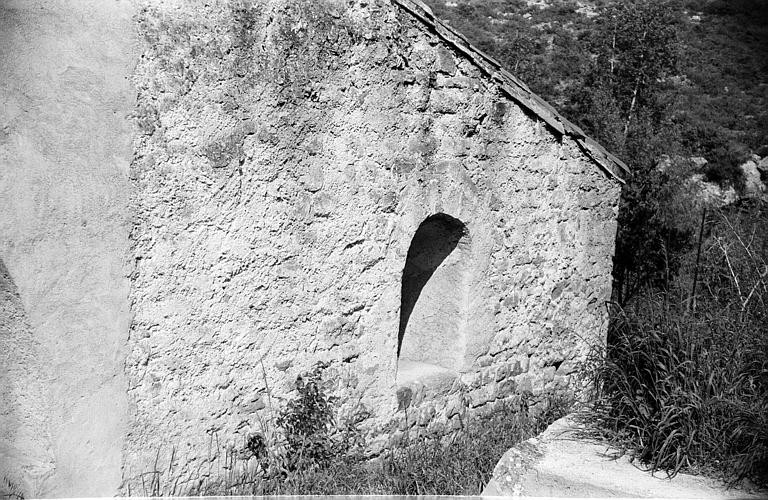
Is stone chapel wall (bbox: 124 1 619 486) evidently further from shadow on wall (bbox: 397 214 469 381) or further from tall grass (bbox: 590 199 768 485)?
tall grass (bbox: 590 199 768 485)

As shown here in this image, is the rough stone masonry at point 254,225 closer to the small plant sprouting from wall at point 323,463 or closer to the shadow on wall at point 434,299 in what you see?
the shadow on wall at point 434,299

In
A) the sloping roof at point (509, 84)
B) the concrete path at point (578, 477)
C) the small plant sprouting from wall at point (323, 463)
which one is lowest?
the small plant sprouting from wall at point (323, 463)

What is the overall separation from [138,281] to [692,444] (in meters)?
3.26

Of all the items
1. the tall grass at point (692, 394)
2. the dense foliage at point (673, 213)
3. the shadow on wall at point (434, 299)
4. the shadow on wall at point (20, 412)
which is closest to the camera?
the shadow on wall at point (20, 412)

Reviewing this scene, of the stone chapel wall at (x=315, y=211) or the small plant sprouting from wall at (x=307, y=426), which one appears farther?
the small plant sprouting from wall at (x=307, y=426)

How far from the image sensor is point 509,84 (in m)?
5.74

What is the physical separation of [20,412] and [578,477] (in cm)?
303

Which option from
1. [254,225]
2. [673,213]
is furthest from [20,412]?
[673,213]

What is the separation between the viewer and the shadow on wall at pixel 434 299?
223 inches

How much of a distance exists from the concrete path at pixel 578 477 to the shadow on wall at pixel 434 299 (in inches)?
46.5

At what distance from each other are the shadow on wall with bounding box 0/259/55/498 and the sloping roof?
122 inches

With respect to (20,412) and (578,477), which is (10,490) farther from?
(578,477)

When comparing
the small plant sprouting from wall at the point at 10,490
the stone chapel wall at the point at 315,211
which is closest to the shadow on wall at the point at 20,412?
the small plant sprouting from wall at the point at 10,490

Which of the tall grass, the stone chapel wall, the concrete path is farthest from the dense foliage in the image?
the stone chapel wall
